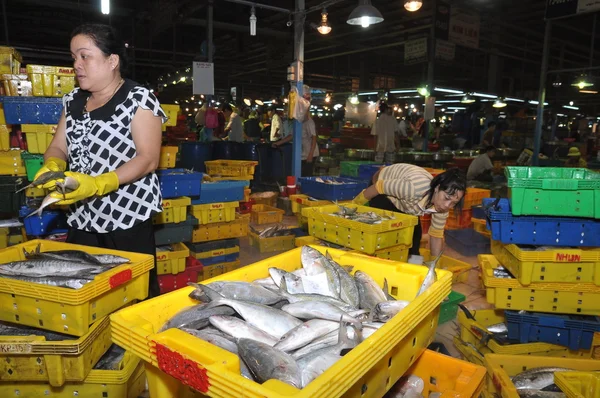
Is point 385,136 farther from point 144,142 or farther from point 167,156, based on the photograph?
point 144,142

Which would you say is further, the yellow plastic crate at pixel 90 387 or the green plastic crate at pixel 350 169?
the green plastic crate at pixel 350 169

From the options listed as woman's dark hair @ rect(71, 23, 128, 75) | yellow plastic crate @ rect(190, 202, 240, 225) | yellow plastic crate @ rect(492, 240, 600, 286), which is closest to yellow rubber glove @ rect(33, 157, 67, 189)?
woman's dark hair @ rect(71, 23, 128, 75)

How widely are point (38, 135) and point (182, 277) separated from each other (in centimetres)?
215

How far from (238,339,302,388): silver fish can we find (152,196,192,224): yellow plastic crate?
3.39 m

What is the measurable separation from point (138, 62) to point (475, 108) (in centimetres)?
1916

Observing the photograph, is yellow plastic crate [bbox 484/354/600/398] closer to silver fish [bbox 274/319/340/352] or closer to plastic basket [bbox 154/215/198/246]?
silver fish [bbox 274/319/340/352]

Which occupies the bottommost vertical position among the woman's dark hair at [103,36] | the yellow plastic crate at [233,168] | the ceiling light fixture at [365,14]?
the yellow plastic crate at [233,168]

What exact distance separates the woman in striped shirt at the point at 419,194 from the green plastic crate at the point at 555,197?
1.69ft

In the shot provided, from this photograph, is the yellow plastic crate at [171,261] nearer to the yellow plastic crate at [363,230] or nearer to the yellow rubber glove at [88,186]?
the yellow plastic crate at [363,230]

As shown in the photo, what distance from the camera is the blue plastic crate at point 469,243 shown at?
6727 millimetres

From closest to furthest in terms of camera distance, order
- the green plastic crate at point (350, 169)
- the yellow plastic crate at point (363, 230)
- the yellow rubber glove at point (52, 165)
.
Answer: the yellow rubber glove at point (52, 165), the yellow plastic crate at point (363, 230), the green plastic crate at point (350, 169)

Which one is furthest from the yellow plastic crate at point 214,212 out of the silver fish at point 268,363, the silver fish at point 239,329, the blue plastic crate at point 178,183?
the silver fish at point 268,363

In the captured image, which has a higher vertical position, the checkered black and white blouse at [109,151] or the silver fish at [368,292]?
the checkered black and white blouse at [109,151]

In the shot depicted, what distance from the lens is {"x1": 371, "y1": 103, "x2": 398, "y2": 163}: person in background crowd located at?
1196 cm
